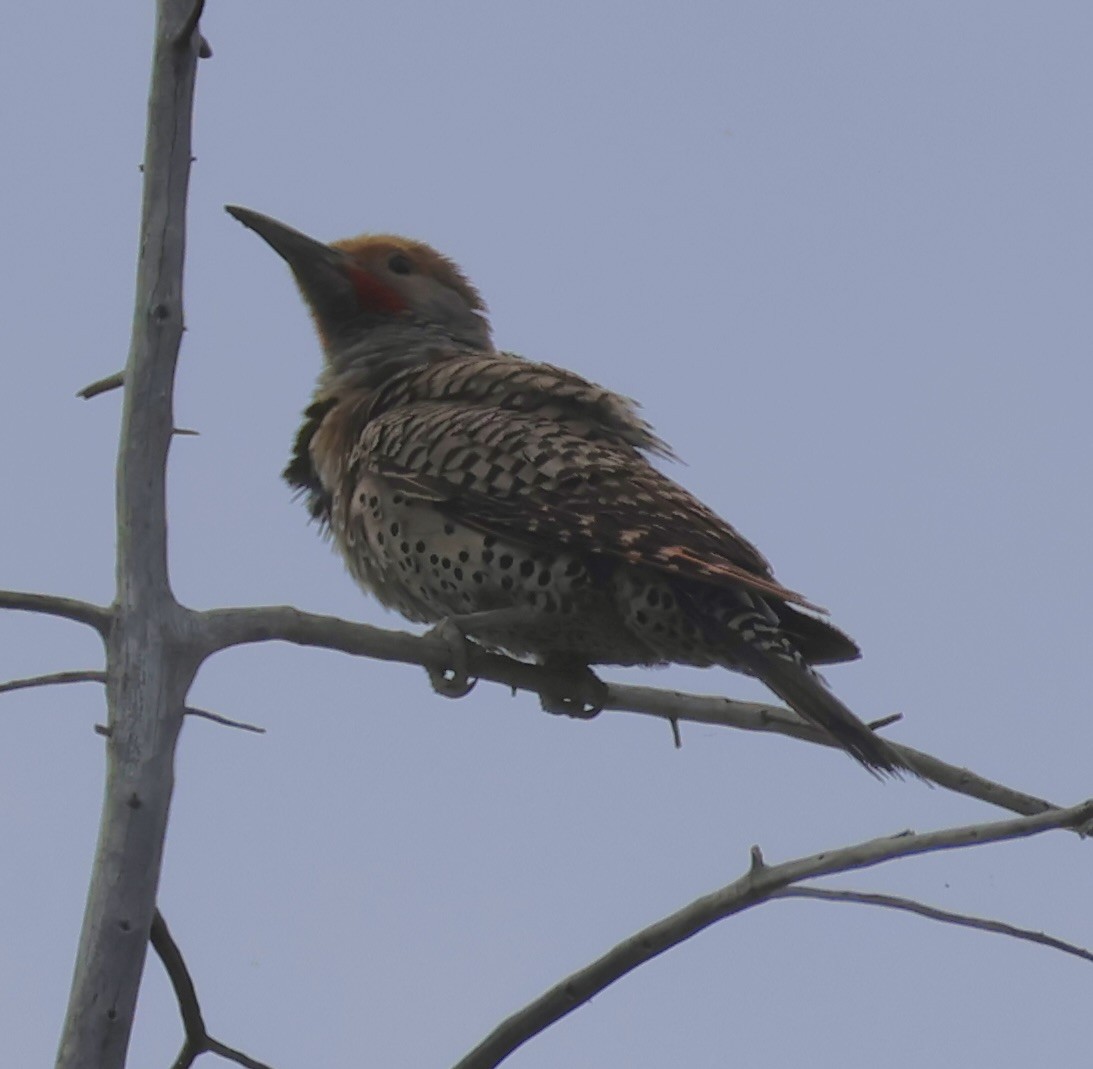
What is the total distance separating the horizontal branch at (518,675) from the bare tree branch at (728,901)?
988 mm

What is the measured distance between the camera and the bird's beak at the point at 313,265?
7.65 meters

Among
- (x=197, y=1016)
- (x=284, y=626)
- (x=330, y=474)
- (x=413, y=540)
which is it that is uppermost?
(x=330, y=474)

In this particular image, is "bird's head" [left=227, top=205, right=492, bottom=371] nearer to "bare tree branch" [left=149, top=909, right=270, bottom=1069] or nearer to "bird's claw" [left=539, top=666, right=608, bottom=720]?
"bird's claw" [left=539, top=666, right=608, bottom=720]

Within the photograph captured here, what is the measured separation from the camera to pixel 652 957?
4.04 metres

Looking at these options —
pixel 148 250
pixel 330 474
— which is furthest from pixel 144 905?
pixel 330 474

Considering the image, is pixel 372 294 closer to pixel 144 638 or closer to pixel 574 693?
pixel 574 693

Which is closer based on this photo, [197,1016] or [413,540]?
[197,1016]

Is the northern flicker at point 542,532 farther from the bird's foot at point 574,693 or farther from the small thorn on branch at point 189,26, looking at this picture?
the small thorn on branch at point 189,26

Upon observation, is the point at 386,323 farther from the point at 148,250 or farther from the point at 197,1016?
the point at 197,1016

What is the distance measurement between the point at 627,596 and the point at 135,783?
2.45 meters

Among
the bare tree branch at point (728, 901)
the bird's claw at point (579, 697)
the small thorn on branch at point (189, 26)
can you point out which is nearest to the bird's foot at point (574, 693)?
the bird's claw at point (579, 697)

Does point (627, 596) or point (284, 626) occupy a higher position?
point (627, 596)

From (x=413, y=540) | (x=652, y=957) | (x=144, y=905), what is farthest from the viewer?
(x=413, y=540)

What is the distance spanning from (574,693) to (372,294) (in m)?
2.28
